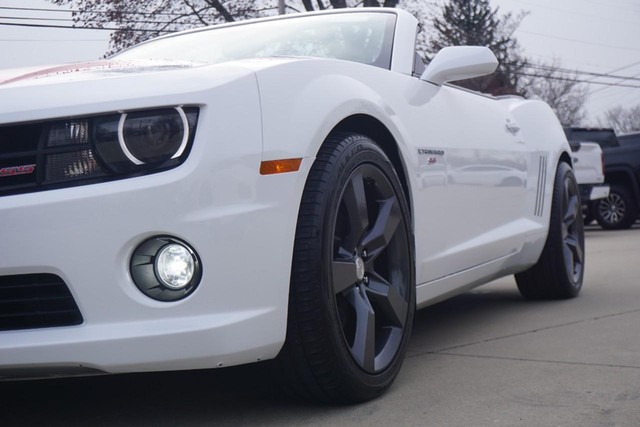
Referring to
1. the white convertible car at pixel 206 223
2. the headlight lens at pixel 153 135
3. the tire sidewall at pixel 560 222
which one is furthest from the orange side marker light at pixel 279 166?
the tire sidewall at pixel 560 222

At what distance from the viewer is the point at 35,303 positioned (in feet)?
8.34

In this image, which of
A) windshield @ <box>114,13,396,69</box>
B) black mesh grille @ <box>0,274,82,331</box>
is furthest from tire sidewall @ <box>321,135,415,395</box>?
windshield @ <box>114,13,396,69</box>

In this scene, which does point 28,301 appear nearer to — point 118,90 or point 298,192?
point 118,90

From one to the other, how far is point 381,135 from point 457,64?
0.82m

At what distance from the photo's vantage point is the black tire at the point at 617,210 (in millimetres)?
15523

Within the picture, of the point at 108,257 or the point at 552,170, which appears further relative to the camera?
the point at 552,170

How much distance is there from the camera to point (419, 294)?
3.57 m

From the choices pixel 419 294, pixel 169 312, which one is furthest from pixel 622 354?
pixel 169 312

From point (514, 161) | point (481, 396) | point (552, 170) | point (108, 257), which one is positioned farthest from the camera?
point (552, 170)

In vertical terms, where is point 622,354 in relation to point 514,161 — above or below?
below

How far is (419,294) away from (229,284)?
1209 mm

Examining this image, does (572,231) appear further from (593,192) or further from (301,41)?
(593,192)

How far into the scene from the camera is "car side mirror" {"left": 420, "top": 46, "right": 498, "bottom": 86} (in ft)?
13.1

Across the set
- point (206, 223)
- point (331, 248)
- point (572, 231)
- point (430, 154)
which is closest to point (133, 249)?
point (206, 223)
